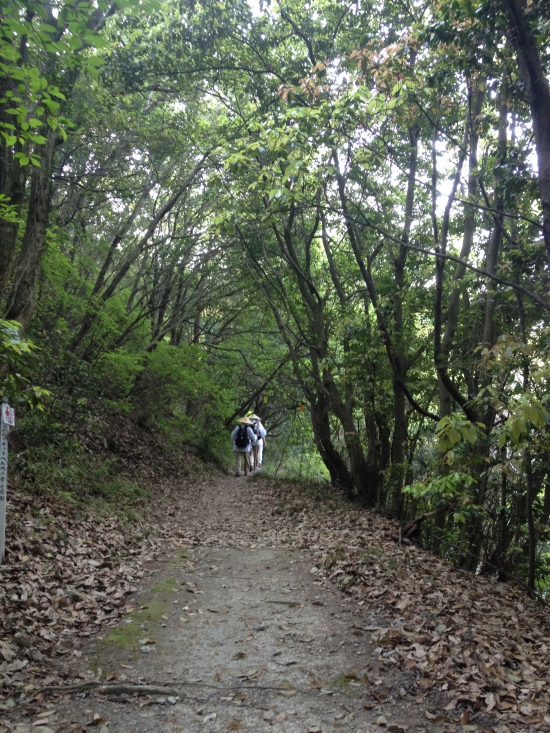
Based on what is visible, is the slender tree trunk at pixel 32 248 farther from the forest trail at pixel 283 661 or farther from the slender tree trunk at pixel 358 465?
the slender tree trunk at pixel 358 465

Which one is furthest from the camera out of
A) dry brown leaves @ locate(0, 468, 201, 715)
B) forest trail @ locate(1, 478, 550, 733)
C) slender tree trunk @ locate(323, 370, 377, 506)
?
slender tree trunk @ locate(323, 370, 377, 506)

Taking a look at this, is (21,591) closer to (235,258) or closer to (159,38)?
(159,38)

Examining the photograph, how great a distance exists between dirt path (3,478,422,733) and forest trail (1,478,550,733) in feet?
0.04

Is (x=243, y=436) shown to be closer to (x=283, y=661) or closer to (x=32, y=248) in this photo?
(x=32, y=248)

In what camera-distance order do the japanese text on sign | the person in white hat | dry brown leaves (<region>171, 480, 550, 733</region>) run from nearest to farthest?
dry brown leaves (<region>171, 480, 550, 733</region>), the japanese text on sign, the person in white hat

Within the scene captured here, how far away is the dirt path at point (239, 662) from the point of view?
3.80 meters

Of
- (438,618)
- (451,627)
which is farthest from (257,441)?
(451,627)

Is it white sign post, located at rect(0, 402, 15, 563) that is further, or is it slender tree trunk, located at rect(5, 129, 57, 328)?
slender tree trunk, located at rect(5, 129, 57, 328)

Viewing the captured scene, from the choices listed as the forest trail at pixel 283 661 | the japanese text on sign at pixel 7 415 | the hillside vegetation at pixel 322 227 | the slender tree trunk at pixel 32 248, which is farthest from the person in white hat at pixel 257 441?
the japanese text on sign at pixel 7 415

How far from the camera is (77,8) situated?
404 cm

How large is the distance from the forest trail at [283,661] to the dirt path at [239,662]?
0.01m

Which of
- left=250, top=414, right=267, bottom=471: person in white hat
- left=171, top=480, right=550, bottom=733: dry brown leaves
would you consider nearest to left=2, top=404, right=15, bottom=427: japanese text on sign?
left=171, top=480, right=550, bottom=733: dry brown leaves

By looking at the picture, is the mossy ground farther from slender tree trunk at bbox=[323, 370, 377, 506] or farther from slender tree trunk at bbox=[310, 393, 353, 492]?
slender tree trunk at bbox=[310, 393, 353, 492]

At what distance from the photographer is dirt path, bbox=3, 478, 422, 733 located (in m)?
3.80
